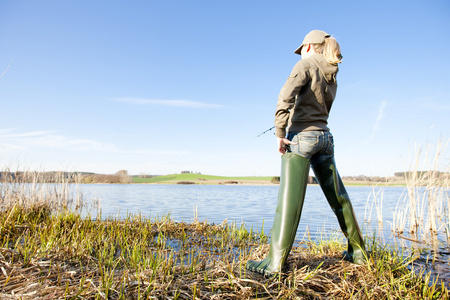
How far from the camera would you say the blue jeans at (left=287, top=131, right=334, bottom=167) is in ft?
9.46

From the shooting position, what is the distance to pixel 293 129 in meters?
2.99

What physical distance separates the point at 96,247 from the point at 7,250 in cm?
125

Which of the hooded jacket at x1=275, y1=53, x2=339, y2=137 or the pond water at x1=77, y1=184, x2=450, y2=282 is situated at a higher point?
the hooded jacket at x1=275, y1=53, x2=339, y2=137

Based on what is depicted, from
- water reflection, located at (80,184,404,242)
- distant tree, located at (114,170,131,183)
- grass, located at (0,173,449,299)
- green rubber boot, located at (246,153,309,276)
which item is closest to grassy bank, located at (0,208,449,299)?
grass, located at (0,173,449,299)

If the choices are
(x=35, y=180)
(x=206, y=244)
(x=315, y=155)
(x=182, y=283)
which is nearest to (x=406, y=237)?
(x=206, y=244)

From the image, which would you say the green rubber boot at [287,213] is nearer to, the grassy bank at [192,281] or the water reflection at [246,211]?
the grassy bank at [192,281]

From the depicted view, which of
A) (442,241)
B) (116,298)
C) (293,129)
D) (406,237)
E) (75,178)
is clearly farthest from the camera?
(75,178)

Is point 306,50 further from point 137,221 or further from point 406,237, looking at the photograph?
point 406,237

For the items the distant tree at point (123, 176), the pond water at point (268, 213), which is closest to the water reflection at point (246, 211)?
the pond water at point (268, 213)

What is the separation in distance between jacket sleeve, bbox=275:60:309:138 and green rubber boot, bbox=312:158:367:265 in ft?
2.11

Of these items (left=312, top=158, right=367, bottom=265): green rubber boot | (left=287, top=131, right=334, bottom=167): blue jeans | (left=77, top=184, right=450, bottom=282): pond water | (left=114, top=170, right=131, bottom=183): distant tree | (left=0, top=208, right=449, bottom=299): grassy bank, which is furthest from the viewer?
(left=114, top=170, right=131, bottom=183): distant tree

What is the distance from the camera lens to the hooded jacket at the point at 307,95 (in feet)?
9.19

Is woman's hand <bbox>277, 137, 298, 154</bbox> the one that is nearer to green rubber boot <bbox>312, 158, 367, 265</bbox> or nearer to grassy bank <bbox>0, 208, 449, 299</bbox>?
green rubber boot <bbox>312, 158, 367, 265</bbox>

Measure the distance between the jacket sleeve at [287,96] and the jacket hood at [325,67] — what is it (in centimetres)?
22
